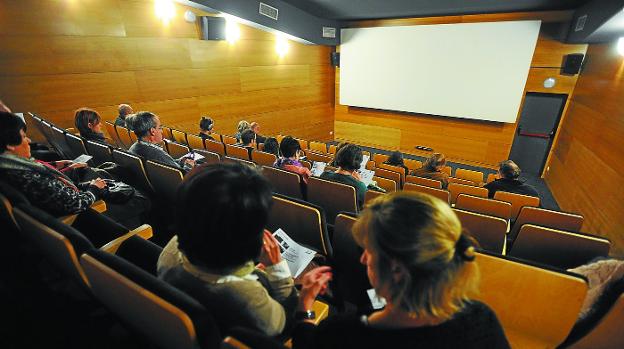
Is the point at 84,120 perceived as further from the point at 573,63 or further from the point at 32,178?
the point at 573,63

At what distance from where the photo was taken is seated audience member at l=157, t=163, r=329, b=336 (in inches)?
34.5

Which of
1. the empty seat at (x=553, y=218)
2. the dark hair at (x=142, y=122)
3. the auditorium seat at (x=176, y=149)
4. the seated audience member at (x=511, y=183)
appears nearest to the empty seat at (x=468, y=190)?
the seated audience member at (x=511, y=183)

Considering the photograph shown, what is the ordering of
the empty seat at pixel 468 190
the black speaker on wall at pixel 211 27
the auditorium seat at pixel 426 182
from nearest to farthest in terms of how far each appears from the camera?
the empty seat at pixel 468 190
the auditorium seat at pixel 426 182
the black speaker on wall at pixel 211 27

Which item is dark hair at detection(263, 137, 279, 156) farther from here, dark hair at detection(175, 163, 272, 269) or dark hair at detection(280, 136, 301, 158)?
dark hair at detection(175, 163, 272, 269)

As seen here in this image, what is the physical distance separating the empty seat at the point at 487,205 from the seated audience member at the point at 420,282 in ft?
6.94

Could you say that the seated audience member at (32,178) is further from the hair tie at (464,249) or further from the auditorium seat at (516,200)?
the auditorium seat at (516,200)

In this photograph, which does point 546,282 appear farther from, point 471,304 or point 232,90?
point 232,90

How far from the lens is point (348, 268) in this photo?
186cm

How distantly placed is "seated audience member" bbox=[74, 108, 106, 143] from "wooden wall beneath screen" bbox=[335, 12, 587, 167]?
7.28 metres

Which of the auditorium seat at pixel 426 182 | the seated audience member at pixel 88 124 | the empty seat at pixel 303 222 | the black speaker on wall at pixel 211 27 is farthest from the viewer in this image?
the black speaker on wall at pixel 211 27

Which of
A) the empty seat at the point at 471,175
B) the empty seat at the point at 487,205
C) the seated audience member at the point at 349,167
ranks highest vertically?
the seated audience member at the point at 349,167

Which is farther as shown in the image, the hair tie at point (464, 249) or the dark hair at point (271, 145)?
the dark hair at point (271, 145)

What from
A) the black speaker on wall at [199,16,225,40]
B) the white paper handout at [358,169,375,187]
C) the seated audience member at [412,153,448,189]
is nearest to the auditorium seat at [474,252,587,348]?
the white paper handout at [358,169,375,187]

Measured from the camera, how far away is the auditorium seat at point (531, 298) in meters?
1.24
